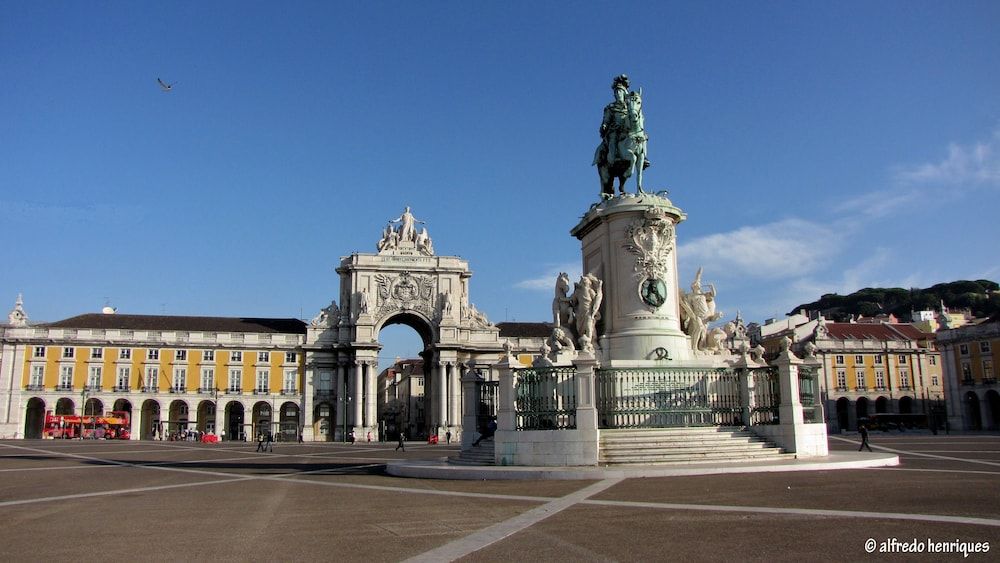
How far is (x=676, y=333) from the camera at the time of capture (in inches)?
747

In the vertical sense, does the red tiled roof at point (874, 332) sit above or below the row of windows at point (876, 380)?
above

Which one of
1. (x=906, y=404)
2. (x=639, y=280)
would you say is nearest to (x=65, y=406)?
(x=639, y=280)

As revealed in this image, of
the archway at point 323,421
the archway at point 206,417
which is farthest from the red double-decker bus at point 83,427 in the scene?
the archway at point 323,421

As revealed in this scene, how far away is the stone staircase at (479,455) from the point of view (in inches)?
696

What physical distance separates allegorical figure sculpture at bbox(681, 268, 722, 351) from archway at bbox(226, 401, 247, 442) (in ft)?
196

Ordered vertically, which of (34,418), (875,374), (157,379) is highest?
(157,379)

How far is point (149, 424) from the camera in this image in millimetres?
76375

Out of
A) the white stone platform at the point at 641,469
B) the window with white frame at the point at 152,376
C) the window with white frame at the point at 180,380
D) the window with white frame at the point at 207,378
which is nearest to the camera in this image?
the white stone platform at the point at 641,469

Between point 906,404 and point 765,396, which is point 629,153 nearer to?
point 765,396

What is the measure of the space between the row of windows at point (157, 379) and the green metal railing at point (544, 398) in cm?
6236

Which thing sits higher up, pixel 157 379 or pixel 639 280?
pixel 639 280

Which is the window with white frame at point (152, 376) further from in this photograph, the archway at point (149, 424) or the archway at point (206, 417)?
the archway at point (206, 417)

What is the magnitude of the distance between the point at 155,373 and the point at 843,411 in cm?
6646

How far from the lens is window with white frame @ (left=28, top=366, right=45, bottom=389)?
7125 cm
